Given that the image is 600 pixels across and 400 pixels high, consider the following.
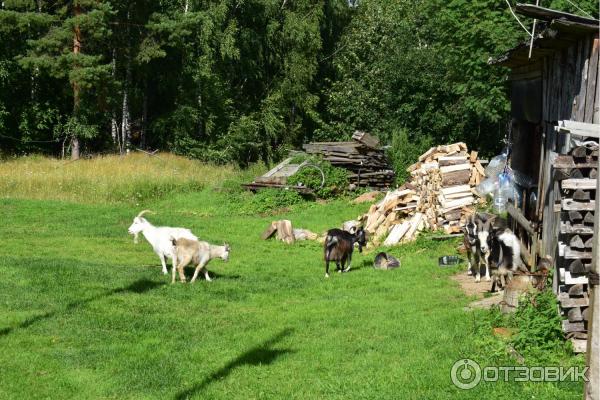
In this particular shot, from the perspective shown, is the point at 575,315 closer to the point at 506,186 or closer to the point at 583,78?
the point at 583,78

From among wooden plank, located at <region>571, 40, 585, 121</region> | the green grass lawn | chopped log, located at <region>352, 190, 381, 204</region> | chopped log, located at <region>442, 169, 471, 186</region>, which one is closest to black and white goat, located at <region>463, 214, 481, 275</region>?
the green grass lawn

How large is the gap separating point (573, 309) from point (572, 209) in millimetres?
1306

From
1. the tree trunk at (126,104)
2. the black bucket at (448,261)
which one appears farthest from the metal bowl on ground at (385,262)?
the tree trunk at (126,104)

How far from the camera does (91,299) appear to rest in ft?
46.2

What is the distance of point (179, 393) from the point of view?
914 centimetres

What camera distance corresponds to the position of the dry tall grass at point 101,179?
106 feet

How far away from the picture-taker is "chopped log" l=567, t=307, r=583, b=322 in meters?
9.81

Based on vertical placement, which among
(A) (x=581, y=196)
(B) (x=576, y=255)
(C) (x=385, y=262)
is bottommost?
(C) (x=385, y=262)

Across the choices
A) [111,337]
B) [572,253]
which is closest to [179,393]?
[111,337]

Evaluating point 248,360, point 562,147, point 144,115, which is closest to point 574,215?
point 562,147

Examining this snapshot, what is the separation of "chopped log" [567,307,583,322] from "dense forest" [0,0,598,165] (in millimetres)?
24764

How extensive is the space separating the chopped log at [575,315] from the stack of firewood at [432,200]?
1115 cm

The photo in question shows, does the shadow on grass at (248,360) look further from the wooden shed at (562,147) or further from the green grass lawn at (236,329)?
the wooden shed at (562,147)

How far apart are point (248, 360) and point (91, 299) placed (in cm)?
483
